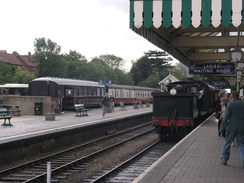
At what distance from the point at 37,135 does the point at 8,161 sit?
2014 millimetres

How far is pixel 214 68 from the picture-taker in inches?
742

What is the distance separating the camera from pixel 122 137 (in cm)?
2164

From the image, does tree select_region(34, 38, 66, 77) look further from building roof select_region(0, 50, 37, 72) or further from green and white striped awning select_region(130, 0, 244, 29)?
green and white striped awning select_region(130, 0, 244, 29)

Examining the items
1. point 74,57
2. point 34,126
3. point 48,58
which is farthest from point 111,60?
point 34,126

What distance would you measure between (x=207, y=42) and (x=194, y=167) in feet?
26.9

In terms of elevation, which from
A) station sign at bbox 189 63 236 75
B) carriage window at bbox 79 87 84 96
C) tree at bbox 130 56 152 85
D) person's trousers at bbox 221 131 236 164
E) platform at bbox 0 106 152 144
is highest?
tree at bbox 130 56 152 85

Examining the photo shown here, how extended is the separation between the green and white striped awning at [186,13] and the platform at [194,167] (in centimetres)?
310

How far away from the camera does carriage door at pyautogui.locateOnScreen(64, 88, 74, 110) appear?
33.7 metres

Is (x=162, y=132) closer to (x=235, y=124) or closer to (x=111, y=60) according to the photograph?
(x=235, y=124)

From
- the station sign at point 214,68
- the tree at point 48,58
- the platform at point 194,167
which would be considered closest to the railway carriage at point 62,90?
the station sign at point 214,68

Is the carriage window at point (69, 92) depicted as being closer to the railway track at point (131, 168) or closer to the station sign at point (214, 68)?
the station sign at point (214, 68)

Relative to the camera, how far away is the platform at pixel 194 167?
7426 mm

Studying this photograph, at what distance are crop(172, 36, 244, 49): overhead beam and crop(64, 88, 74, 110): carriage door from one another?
19.1m

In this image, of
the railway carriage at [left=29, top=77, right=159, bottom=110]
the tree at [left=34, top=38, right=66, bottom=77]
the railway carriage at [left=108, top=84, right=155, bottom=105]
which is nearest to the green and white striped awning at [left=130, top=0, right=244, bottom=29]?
the railway carriage at [left=29, top=77, right=159, bottom=110]
